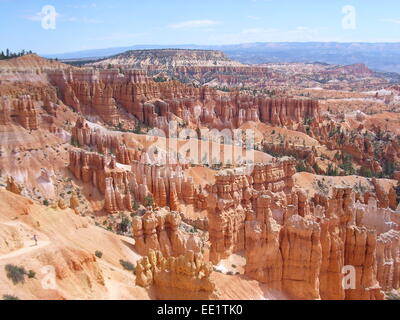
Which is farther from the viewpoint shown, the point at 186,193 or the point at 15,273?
the point at 186,193

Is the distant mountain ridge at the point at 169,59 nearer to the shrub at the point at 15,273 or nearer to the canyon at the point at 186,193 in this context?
the canyon at the point at 186,193

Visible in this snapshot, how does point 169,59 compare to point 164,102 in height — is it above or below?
above

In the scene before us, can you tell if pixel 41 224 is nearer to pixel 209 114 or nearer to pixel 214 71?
pixel 209 114

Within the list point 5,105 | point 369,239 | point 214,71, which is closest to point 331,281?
point 369,239

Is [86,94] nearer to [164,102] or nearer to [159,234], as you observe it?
[164,102]

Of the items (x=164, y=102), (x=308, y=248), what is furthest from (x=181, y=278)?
(x=164, y=102)

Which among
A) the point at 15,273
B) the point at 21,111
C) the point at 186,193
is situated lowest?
the point at 186,193
